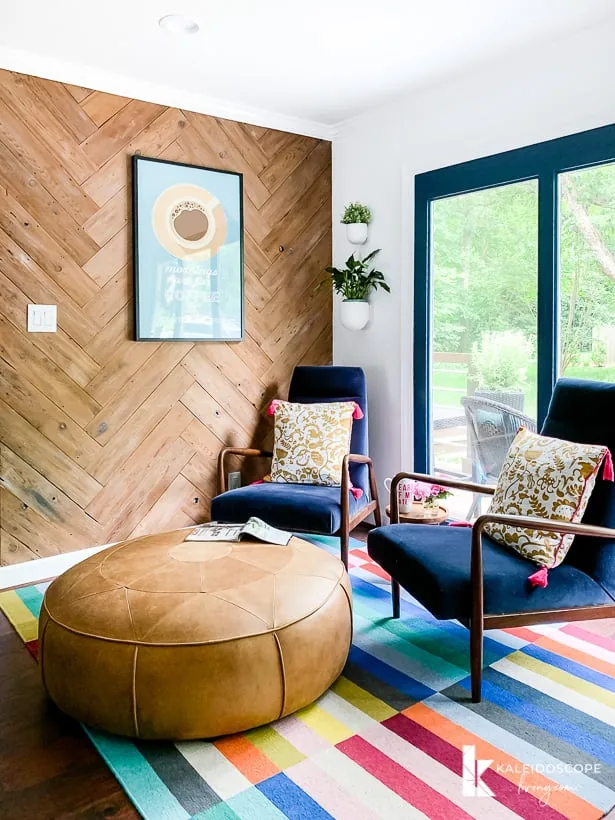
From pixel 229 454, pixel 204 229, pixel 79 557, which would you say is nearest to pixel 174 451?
pixel 229 454

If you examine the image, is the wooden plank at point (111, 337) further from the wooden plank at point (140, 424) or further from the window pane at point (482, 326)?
the window pane at point (482, 326)

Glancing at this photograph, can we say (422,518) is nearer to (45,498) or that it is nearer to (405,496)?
(405,496)

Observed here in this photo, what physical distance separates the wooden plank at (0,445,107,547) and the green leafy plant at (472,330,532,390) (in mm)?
2143

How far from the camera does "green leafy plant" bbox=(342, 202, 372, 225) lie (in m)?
4.01

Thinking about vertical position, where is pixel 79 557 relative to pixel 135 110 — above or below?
below

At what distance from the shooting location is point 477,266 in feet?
11.4

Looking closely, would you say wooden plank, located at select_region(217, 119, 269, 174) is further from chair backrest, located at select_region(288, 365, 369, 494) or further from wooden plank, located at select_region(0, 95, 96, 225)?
chair backrest, located at select_region(288, 365, 369, 494)

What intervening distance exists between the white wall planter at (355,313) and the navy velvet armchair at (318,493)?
330 millimetres

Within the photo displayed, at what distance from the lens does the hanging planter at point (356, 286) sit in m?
4.02

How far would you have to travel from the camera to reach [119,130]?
3.41 meters

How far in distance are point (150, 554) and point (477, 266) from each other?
86.7 inches

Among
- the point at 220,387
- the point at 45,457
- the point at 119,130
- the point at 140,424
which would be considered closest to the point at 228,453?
the point at 220,387

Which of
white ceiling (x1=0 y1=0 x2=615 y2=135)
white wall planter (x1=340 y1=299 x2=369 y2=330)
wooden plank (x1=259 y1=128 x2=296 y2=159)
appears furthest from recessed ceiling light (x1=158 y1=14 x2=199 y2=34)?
white wall planter (x1=340 y1=299 x2=369 y2=330)

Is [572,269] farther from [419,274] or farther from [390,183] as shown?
[390,183]
